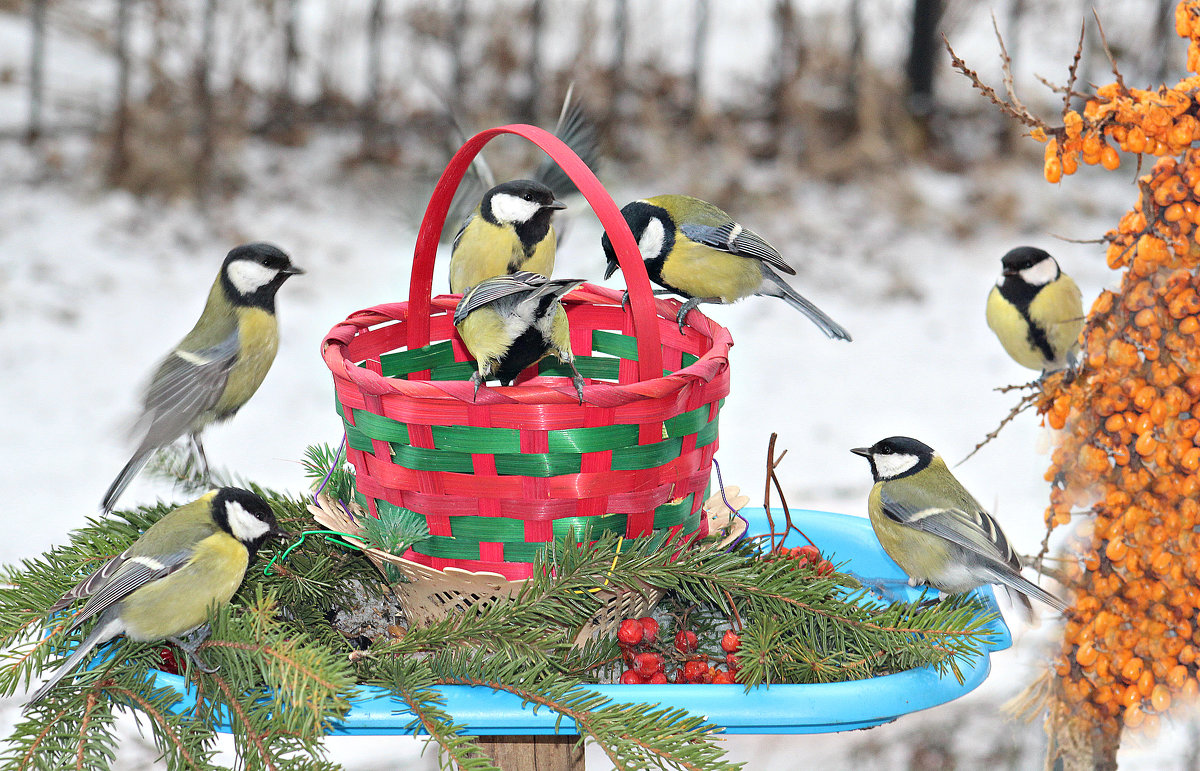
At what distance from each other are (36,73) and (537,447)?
4199 millimetres

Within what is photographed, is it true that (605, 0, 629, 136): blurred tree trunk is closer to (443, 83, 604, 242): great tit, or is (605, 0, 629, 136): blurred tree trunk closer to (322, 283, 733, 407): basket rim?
(443, 83, 604, 242): great tit

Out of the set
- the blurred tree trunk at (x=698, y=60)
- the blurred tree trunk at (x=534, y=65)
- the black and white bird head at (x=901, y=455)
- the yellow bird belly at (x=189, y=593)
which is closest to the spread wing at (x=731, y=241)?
the black and white bird head at (x=901, y=455)

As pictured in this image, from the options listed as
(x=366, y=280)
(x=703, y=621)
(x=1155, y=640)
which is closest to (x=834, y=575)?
(x=703, y=621)

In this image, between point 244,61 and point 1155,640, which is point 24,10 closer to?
point 244,61

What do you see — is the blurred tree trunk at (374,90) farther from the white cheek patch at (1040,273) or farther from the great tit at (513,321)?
the great tit at (513,321)

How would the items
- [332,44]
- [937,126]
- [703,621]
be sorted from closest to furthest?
1. [703,621]
2. [332,44]
3. [937,126]

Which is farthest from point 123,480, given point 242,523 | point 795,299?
point 795,299

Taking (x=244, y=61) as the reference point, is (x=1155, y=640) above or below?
below

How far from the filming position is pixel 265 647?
3.72 feet

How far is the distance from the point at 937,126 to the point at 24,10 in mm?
3894

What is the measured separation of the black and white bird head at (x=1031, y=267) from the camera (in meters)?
1.92

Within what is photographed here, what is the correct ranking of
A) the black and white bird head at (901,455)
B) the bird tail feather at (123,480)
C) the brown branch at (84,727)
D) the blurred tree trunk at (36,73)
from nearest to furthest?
the brown branch at (84,727) → the bird tail feather at (123,480) → the black and white bird head at (901,455) → the blurred tree trunk at (36,73)

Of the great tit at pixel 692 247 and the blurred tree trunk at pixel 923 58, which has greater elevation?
the blurred tree trunk at pixel 923 58

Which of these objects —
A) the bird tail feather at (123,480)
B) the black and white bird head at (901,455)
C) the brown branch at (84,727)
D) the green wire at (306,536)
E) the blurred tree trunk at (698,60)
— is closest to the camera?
the brown branch at (84,727)
